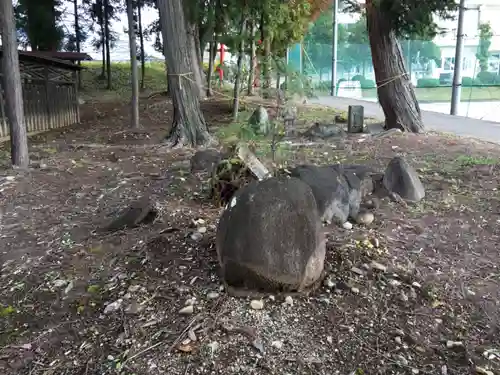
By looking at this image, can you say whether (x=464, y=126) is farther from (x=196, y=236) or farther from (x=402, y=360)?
(x=402, y=360)

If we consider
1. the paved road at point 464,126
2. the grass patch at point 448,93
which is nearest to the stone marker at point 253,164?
the paved road at point 464,126

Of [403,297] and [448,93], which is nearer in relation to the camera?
[403,297]

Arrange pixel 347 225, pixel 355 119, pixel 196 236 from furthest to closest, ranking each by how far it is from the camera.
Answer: pixel 355 119 < pixel 347 225 < pixel 196 236

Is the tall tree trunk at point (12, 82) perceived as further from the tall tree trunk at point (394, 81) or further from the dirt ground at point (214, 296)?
the tall tree trunk at point (394, 81)

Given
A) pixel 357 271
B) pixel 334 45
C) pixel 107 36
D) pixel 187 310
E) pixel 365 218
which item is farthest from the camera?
pixel 107 36

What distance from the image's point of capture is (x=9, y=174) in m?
6.34

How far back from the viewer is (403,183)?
16.7 ft

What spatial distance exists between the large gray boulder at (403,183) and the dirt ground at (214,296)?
157 millimetres

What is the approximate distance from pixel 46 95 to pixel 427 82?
12837mm

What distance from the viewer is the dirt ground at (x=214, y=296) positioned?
2602mm

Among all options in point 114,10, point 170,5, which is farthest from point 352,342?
point 114,10

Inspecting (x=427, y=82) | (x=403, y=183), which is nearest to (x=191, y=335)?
(x=403, y=183)

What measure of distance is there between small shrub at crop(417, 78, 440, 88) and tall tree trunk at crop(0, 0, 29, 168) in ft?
47.3

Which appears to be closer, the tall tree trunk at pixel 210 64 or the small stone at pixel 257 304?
the small stone at pixel 257 304
